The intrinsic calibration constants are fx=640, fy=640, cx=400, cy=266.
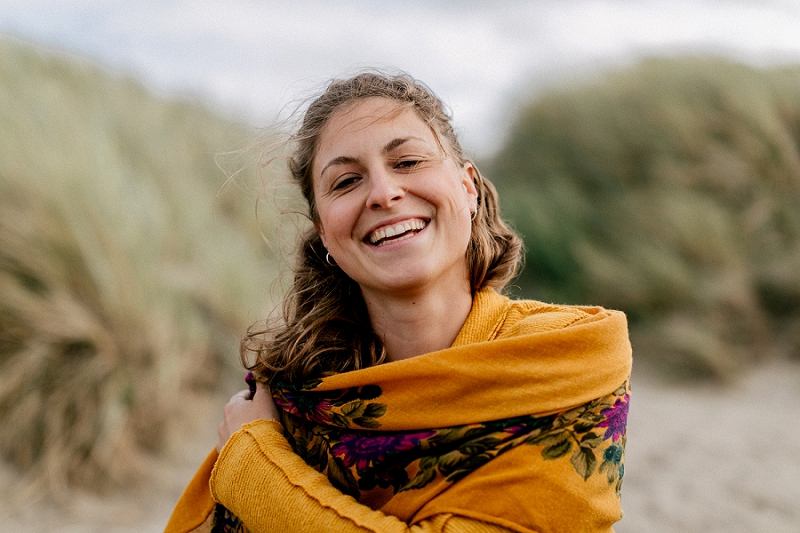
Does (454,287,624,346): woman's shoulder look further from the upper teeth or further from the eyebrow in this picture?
the eyebrow

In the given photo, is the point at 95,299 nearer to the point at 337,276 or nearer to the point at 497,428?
the point at 337,276

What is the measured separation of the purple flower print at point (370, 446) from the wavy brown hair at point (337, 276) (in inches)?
9.6

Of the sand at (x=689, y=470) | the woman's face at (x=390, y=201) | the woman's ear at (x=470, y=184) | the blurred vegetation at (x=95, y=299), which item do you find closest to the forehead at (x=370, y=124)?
the woman's face at (x=390, y=201)

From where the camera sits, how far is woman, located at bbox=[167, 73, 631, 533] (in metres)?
1.46

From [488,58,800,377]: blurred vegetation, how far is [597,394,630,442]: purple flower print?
13.7 ft

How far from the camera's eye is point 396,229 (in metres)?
1.72

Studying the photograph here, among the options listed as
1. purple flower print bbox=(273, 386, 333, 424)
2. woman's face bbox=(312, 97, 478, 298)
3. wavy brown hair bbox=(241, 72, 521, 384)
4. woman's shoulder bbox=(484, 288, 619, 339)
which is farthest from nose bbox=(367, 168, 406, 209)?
purple flower print bbox=(273, 386, 333, 424)

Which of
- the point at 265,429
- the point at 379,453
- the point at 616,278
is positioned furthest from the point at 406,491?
the point at 616,278

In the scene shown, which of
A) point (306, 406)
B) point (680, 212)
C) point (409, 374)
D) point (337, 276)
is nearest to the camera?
point (409, 374)

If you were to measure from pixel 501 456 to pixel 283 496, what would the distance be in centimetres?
54

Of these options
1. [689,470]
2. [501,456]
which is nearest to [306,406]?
[501,456]

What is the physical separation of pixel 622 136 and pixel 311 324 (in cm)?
663

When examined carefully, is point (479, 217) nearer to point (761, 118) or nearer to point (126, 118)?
point (761, 118)

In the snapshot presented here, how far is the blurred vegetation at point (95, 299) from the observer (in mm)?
3869
